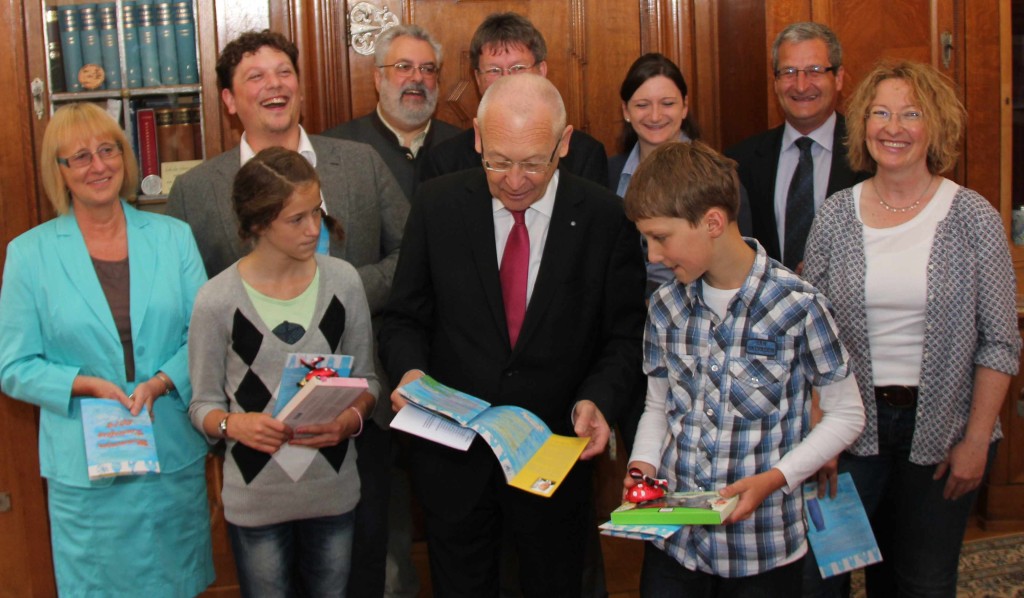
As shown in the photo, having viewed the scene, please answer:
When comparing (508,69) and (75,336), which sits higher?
(508,69)

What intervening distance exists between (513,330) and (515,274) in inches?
4.9

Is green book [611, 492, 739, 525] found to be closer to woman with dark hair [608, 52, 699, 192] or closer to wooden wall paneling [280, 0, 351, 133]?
woman with dark hair [608, 52, 699, 192]

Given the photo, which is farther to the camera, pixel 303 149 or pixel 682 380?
pixel 303 149

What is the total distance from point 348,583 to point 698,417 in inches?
42.2

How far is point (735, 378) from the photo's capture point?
6.04 ft

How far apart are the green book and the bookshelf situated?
211 cm

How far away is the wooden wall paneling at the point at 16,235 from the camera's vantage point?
310cm

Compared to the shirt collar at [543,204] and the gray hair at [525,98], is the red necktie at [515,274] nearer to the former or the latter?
the shirt collar at [543,204]

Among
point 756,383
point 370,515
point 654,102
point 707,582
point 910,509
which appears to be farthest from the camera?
point 654,102

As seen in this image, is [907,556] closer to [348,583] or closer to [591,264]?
[591,264]

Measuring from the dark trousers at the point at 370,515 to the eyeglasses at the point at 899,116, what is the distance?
1.43 meters

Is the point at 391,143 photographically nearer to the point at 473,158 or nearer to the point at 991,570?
the point at 473,158

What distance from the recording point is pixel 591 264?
214 cm

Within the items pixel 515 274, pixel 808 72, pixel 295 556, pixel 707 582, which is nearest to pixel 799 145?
pixel 808 72
